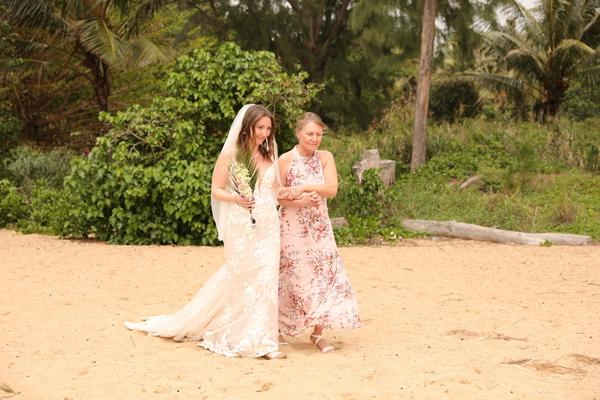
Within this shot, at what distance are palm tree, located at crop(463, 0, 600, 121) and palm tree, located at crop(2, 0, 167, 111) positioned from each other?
8632 millimetres

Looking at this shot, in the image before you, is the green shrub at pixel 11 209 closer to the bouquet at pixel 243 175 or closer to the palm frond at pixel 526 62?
the bouquet at pixel 243 175

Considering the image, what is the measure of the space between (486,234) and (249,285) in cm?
636

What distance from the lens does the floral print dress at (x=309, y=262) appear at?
5.60 meters

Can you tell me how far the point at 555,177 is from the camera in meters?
14.1

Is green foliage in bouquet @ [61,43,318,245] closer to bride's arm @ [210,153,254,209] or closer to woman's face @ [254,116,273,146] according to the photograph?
bride's arm @ [210,153,254,209]

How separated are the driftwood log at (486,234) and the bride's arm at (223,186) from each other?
626 centimetres

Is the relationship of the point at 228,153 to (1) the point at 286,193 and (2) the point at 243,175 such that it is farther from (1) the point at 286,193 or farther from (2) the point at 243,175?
(1) the point at 286,193

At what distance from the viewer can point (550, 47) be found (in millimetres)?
19578

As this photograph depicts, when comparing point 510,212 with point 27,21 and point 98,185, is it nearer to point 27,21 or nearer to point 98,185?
point 98,185

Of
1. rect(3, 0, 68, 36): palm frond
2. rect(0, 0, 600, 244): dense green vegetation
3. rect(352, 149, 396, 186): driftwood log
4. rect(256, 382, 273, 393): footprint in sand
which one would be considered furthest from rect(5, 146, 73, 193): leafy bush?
rect(256, 382, 273, 393): footprint in sand

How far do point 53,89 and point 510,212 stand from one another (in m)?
13.0

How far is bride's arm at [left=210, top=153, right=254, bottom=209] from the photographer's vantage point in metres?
5.54

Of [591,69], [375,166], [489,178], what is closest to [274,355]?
[375,166]

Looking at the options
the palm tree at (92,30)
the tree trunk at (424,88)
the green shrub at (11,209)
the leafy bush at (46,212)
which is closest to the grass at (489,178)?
the tree trunk at (424,88)
